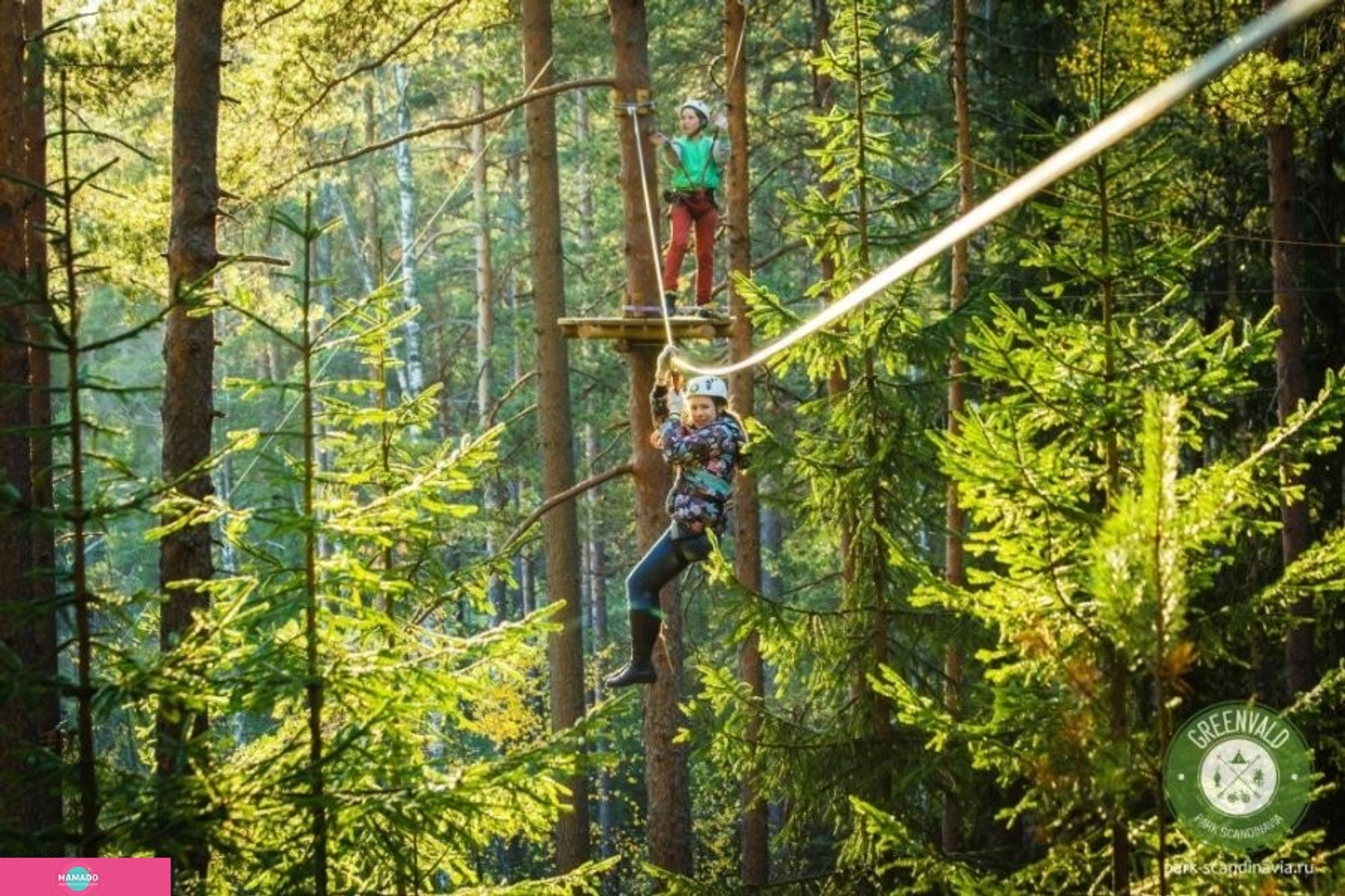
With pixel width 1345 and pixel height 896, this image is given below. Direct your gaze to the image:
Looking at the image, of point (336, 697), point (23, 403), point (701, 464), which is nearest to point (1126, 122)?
point (336, 697)

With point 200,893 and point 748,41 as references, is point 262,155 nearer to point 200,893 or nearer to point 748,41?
point 200,893

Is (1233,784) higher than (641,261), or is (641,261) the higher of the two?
(641,261)

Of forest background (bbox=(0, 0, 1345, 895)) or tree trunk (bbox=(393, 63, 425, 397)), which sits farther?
tree trunk (bbox=(393, 63, 425, 397))

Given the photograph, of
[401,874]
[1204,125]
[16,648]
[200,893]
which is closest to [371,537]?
[401,874]

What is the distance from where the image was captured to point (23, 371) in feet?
31.3

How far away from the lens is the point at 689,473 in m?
8.43

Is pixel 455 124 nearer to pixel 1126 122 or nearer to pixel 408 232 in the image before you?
pixel 1126 122

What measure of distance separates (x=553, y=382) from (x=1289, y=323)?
22.1 ft

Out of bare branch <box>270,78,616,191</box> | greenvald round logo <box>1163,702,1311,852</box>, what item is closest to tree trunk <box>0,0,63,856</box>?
bare branch <box>270,78,616,191</box>

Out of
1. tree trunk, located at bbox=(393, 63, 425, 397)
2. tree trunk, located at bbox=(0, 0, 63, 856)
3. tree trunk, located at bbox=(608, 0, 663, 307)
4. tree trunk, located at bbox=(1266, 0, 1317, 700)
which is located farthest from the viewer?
tree trunk, located at bbox=(393, 63, 425, 397)

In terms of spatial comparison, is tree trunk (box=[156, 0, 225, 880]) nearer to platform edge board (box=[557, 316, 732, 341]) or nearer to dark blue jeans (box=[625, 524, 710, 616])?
platform edge board (box=[557, 316, 732, 341])

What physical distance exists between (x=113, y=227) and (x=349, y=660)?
678 cm

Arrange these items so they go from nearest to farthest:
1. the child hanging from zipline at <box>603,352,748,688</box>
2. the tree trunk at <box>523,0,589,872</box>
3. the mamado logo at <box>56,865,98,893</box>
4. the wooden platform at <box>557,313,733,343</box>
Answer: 1. the mamado logo at <box>56,865,98,893</box>
2. the child hanging from zipline at <box>603,352,748,688</box>
3. the wooden platform at <box>557,313,733,343</box>
4. the tree trunk at <box>523,0,589,872</box>

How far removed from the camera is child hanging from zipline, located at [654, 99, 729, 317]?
979cm
